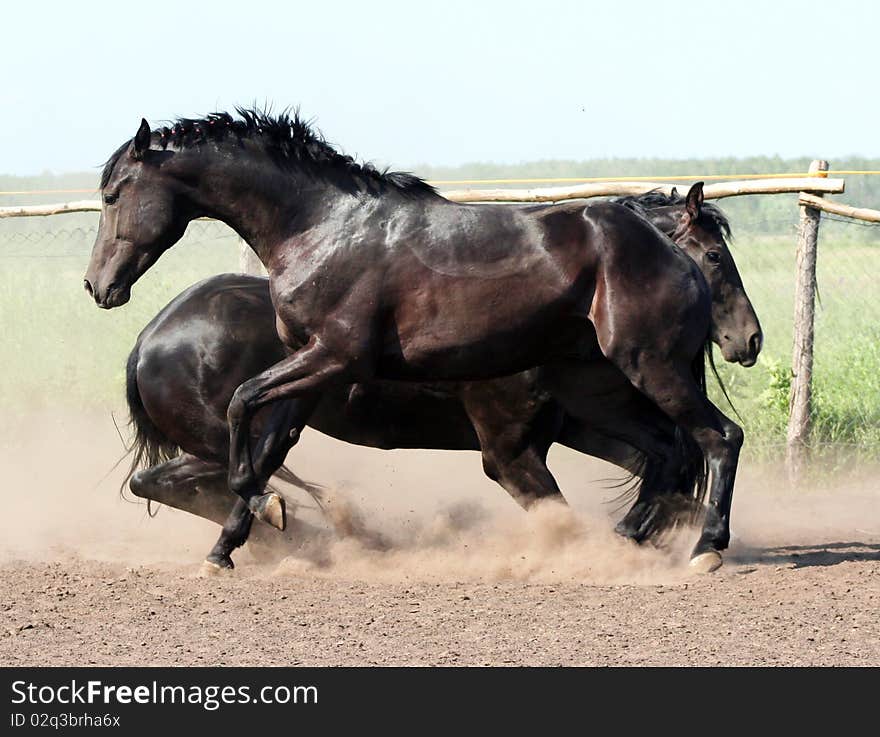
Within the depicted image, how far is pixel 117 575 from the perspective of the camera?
19.2 ft

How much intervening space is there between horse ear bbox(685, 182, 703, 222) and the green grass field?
1.95 metres

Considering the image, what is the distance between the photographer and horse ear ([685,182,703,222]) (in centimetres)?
589

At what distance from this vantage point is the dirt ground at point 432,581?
4359 mm

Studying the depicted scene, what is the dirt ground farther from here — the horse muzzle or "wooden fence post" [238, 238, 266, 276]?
"wooden fence post" [238, 238, 266, 276]

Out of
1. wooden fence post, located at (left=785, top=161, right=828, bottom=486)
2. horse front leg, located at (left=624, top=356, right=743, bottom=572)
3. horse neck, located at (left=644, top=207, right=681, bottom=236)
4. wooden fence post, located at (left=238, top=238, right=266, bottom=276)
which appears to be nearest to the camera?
horse front leg, located at (left=624, top=356, right=743, bottom=572)

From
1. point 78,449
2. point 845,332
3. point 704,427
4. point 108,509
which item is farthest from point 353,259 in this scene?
point 845,332

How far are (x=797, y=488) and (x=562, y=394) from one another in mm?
2667

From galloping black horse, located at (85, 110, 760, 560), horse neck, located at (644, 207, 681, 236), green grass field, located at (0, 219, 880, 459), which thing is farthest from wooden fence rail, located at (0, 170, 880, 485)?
galloping black horse, located at (85, 110, 760, 560)

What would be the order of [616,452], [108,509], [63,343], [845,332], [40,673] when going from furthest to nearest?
[63,343] < [845,332] < [108,509] < [616,452] < [40,673]

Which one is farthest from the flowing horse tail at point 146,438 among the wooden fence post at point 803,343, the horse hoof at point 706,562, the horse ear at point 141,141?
the wooden fence post at point 803,343

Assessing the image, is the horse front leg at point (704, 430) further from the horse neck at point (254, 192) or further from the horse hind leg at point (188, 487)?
the horse hind leg at point (188, 487)

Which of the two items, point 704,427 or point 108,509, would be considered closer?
point 704,427

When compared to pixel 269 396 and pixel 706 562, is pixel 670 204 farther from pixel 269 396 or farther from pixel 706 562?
pixel 269 396

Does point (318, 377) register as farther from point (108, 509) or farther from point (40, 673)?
point (108, 509)
